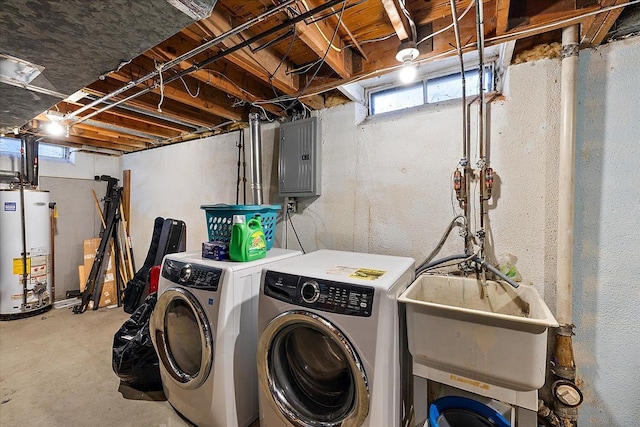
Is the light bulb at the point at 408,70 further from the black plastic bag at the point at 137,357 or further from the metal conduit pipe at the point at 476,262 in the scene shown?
the black plastic bag at the point at 137,357

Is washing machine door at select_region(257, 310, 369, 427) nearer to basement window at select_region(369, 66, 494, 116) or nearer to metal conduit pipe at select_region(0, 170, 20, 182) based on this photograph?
basement window at select_region(369, 66, 494, 116)

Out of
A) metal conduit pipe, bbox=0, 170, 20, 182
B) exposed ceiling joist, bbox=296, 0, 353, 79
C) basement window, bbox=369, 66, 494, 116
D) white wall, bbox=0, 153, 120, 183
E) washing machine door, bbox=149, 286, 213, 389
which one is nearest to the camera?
exposed ceiling joist, bbox=296, 0, 353, 79

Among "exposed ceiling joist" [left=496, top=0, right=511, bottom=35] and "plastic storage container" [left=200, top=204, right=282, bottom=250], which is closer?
"exposed ceiling joist" [left=496, top=0, right=511, bottom=35]

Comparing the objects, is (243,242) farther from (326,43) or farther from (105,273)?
(105,273)

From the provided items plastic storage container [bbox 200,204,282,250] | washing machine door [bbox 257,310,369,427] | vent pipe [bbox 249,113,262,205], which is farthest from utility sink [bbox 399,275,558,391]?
vent pipe [bbox 249,113,262,205]

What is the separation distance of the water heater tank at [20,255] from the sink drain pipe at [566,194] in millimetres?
4912

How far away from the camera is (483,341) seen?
3.49 feet

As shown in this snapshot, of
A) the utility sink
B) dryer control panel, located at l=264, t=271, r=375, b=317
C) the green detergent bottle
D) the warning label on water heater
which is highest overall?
the green detergent bottle

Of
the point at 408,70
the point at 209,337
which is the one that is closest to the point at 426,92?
the point at 408,70

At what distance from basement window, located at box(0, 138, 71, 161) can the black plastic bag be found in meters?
3.15

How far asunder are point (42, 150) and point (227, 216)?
3.76 m

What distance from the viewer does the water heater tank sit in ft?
10.1

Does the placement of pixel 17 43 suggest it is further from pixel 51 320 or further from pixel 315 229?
pixel 51 320

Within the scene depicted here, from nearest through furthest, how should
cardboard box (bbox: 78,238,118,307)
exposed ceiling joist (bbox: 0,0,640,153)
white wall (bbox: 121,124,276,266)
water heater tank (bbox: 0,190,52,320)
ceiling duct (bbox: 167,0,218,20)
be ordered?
ceiling duct (bbox: 167,0,218,20), exposed ceiling joist (bbox: 0,0,640,153), white wall (bbox: 121,124,276,266), water heater tank (bbox: 0,190,52,320), cardboard box (bbox: 78,238,118,307)
